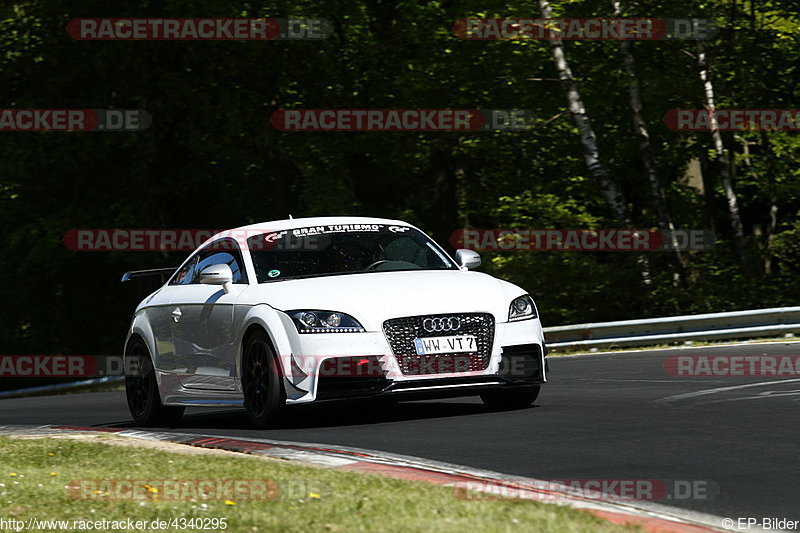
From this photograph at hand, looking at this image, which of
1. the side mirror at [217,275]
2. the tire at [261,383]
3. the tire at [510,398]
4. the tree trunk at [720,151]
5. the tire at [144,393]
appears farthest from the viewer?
the tree trunk at [720,151]

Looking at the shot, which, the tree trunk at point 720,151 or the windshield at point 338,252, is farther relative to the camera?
the tree trunk at point 720,151

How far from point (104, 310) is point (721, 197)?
772 inches

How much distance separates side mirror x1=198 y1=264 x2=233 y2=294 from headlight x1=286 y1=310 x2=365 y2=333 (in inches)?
46.1

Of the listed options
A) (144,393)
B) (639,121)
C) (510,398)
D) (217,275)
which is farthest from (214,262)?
(639,121)

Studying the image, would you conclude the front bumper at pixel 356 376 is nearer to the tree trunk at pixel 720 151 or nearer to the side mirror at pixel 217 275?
the side mirror at pixel 217 275

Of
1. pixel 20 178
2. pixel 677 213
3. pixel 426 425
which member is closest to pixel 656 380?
pixel 426 425

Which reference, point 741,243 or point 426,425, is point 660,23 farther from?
point 426,425

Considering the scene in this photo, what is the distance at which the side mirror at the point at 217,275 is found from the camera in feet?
37.2

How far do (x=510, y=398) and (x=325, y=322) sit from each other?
6.97 feet

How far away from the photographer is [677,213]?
3703cm

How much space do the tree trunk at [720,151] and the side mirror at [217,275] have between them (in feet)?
57.9

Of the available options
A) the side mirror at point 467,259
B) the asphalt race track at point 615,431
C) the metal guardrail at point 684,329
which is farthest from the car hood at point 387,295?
the metal guardrail at point 684,329

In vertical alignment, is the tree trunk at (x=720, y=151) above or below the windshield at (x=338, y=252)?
above

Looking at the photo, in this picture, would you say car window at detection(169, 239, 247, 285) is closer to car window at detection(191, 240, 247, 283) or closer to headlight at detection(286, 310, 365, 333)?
car window at detection(191, 240, 247, 283)
